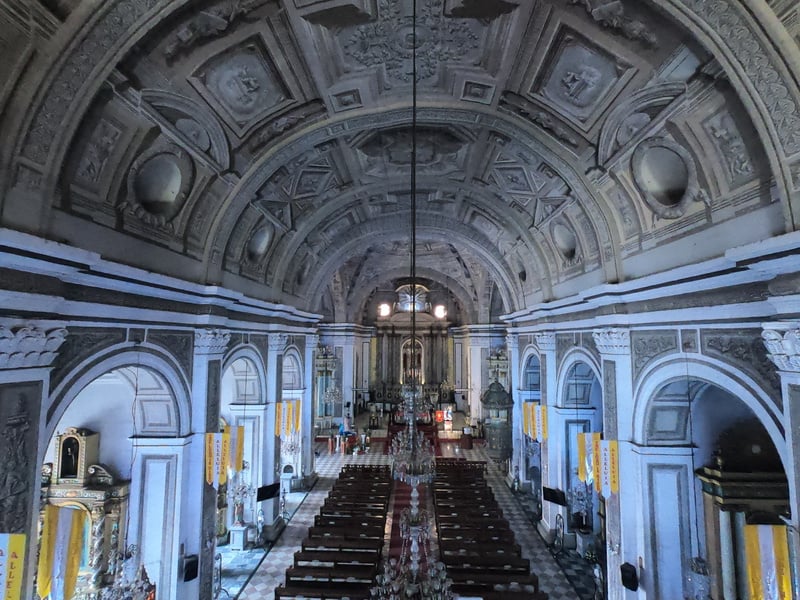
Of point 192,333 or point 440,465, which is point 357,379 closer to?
point 440,465

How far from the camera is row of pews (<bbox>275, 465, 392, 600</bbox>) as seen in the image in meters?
8.41

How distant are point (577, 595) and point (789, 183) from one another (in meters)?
9.36

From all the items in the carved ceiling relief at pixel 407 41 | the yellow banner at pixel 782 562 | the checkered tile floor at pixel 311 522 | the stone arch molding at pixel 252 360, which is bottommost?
the checkered tile floor at pixel 311 522

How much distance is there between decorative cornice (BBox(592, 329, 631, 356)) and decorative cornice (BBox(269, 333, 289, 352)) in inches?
332

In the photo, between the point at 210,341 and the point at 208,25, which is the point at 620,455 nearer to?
the point at 210,341

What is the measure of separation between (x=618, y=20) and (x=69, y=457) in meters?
12.2

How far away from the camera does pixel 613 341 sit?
28.6 feet

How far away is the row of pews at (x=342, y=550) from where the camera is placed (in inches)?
331

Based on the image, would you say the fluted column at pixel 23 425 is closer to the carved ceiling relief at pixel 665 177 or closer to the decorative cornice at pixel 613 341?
the carved ceiling relief at pixel 665 177

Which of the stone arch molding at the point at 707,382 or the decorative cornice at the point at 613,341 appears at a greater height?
the decorative cornice at the point at 613,341

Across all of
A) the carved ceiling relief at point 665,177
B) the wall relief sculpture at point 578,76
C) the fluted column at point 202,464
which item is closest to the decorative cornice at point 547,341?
the carved ceiling relief at point 665,177

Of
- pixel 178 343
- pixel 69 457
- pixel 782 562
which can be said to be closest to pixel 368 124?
pixel 178 343

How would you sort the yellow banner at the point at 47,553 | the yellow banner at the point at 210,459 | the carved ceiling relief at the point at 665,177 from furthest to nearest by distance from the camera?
the yellow banner at the point at 210,459 < the yellow banner at the point at 47,553 < the carved ceiling relief at the point at 665,177

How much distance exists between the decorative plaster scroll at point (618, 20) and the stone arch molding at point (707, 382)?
4444 millimetres
